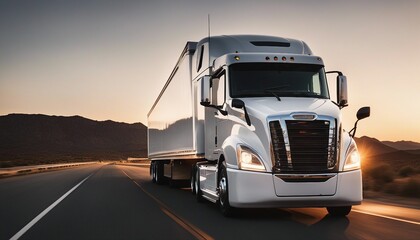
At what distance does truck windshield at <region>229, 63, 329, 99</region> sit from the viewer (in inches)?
522

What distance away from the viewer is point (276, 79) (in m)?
13.4

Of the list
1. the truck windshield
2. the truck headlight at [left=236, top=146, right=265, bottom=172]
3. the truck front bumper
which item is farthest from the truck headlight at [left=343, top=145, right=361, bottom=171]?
the truck headlight at [left=236, top=146, right=265, bottom=172]

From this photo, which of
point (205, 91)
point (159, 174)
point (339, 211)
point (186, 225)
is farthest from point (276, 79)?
point (159, 174)

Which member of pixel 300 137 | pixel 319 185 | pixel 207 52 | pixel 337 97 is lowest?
pixel 319 185

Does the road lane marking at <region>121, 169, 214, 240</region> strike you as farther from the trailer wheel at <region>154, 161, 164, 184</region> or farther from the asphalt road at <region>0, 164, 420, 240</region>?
the trailer wheel at <region>154, 161, 164, 184</region>

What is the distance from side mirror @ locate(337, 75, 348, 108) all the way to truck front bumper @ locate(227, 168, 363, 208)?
5.62 feet

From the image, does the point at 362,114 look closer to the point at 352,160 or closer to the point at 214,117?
the point at 352,160


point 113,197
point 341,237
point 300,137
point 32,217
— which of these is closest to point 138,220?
point 32,217

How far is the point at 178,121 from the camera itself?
20.4m

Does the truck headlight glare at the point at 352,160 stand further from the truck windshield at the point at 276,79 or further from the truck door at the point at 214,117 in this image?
the truck door at the point at 214,117

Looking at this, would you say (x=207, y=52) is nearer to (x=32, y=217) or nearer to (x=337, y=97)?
(x=337, y=97)

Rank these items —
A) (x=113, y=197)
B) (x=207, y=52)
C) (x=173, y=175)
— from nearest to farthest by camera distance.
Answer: (x=207, y=52) → (x=113, y=197) → (x=173, y=175)

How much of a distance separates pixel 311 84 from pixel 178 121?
770 cm

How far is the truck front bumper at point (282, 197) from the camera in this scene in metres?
11.6
